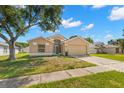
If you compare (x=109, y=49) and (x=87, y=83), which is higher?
(x=109, y=49)

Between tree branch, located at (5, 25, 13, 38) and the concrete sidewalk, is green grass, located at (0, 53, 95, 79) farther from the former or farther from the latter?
tree branch, located at (5, 25, 13, 38)

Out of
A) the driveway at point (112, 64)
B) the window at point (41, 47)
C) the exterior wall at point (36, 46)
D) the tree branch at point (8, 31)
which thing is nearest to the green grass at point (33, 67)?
the driveway at point (112, 64)

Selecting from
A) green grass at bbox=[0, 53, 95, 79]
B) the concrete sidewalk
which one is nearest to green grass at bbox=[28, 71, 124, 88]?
the concrete sidewalk

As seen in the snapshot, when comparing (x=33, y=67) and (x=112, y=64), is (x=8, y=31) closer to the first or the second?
(x=33, y=67)

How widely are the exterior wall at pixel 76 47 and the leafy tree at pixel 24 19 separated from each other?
728cm

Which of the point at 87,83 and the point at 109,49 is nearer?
the point at 87,83

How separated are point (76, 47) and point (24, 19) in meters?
11.1

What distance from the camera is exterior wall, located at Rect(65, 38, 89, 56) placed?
24.2 metres

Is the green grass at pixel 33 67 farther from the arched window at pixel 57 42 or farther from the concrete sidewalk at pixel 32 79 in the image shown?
the arched window at pixel 57 42

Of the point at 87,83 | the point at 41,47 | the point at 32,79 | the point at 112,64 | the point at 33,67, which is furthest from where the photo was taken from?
the point at 41,47

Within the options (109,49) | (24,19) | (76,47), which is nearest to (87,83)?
(24,19)

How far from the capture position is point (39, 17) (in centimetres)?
1647

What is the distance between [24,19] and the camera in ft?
55.9
